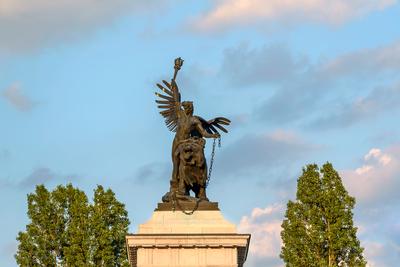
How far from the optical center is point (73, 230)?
76.9m

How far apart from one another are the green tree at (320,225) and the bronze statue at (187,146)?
1893 centimetres

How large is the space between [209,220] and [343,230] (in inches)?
854

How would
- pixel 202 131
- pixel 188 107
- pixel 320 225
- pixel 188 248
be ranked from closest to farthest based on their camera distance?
pixel 188 248
pixel 202 131
pixel 188 107
pixel 320 225

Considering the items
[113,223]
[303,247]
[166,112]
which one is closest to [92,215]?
[113,223]

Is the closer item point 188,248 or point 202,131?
point 188,248

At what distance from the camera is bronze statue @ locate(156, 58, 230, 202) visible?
52000 millimetres

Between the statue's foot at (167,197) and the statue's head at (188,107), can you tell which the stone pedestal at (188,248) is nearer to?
the statue's foot at (167,197)

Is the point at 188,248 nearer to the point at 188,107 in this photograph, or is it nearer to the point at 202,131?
the point at 202,131

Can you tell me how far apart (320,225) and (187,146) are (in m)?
21.0

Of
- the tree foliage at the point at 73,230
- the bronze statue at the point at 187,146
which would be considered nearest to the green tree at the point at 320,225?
the tree foliage at the point at 73,230

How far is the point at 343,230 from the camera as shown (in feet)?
234

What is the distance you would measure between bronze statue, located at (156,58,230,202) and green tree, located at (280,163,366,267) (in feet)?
62.1

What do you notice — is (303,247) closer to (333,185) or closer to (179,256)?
(333,185)

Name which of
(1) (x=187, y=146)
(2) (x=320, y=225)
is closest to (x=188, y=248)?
(1) (x=187, y=146)
